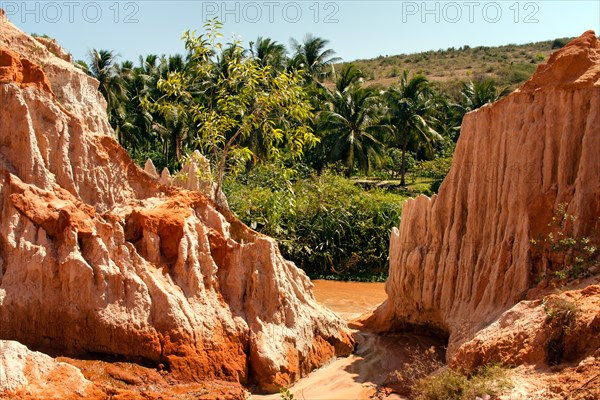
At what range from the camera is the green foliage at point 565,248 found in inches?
316

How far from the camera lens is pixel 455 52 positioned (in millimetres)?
71125

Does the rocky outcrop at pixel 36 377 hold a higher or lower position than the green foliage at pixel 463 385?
higher

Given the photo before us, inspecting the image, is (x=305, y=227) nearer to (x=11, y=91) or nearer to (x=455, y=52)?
(x=11, y=91)

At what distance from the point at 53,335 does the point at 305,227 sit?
43.9 ft

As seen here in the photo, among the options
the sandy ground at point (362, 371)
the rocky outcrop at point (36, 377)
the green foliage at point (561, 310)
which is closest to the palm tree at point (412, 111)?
the sandy ground at point (362, 371)

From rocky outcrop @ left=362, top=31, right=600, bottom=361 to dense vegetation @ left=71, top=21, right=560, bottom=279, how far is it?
288 centimetres

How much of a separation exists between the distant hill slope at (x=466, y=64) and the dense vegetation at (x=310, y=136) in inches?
75.3

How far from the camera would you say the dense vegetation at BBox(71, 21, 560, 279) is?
38.7ft

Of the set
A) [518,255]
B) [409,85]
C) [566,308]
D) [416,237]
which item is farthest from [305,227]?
[409,85]

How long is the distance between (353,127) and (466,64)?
3388 cm

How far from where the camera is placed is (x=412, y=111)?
3478cm

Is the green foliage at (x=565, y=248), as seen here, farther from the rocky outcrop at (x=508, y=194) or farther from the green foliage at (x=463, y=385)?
the green foliage at (x=463, y=385)

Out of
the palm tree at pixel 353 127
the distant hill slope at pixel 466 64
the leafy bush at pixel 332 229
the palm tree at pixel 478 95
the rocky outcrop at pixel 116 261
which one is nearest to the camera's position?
the rocky outcrop at pixel 116 261

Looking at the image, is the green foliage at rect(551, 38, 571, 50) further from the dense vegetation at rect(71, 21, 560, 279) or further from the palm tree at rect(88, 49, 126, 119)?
the palm tree at rect(88, 49, 126, 119)
